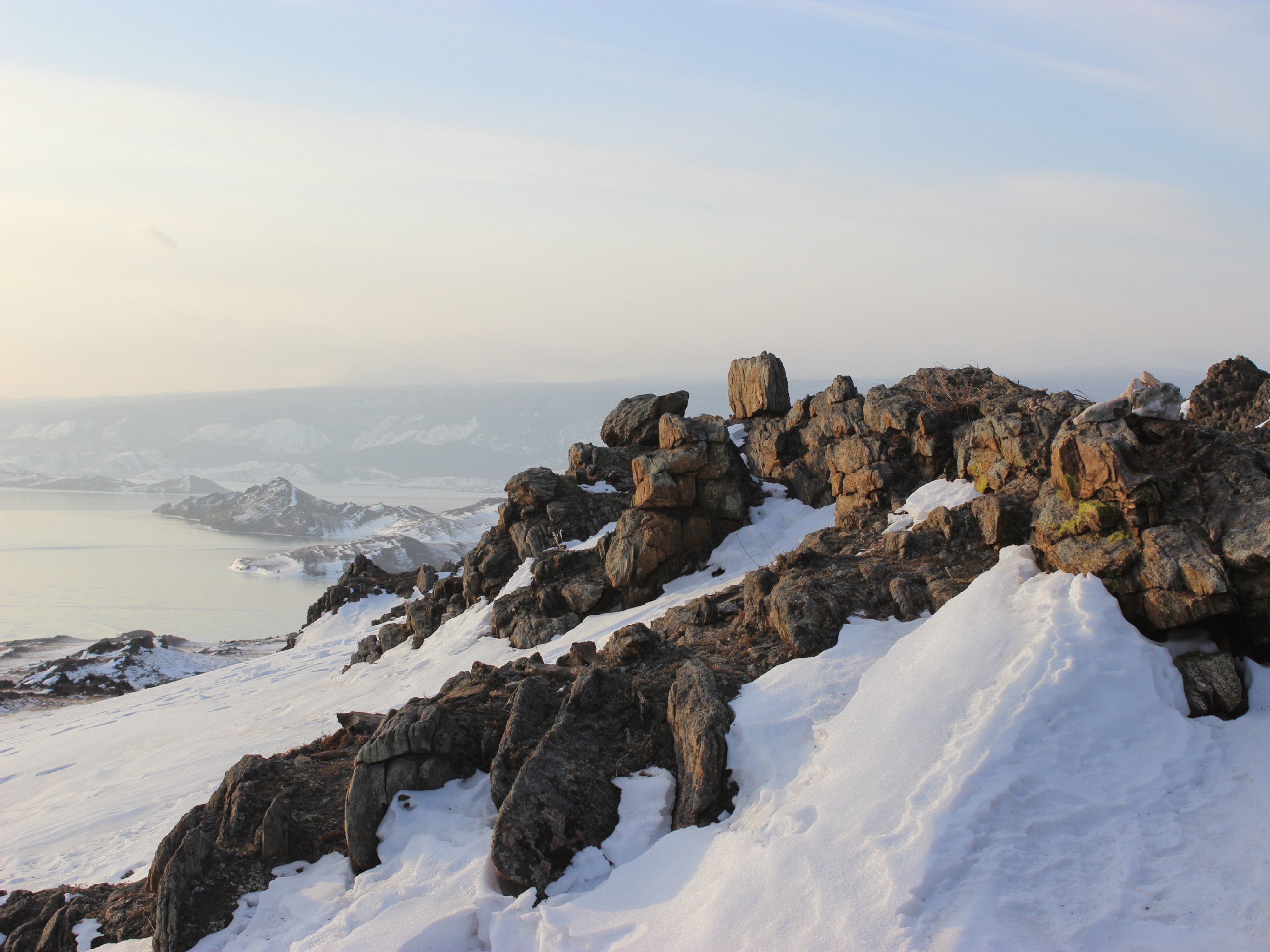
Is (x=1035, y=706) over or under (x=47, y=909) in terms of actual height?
over

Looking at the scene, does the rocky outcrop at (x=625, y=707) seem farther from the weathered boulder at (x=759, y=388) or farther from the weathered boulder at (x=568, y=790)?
the weathered boulder at (x=759, y=388)

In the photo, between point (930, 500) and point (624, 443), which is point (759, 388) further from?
point (930, 500)

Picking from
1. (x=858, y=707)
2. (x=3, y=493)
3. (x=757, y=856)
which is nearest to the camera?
(x=757, y=856)

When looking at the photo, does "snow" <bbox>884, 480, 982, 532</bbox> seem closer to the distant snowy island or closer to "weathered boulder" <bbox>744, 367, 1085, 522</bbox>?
the distant snowy island

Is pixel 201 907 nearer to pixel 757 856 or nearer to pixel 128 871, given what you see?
pixel 128 871

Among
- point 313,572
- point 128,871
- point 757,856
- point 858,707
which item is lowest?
point 313,572

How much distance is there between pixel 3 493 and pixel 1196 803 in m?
225

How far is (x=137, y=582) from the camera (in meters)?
78.8

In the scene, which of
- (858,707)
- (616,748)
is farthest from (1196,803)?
(616,748)

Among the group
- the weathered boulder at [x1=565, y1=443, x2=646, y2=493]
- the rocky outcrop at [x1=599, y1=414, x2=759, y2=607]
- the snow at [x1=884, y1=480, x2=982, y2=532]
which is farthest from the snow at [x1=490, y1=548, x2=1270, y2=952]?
the weathered boulder at [x1=565, y1=443, x2=646, y2=493]

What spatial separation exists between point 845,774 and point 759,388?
18259mm

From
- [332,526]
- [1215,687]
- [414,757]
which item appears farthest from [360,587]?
[332,526]

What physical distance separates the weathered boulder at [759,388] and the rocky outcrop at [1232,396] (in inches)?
432

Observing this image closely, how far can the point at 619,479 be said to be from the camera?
902 inches
